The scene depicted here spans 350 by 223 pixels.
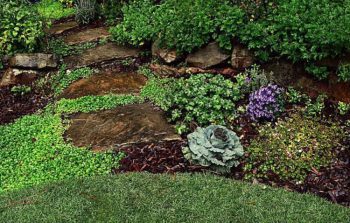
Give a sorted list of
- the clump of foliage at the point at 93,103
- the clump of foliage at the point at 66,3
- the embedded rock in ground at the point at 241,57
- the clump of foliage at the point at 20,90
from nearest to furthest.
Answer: the clump of foliage at the point at 93,103
the embedded rock in ground at the point at 241,57
the clump of foliage at the point at 20,90
the clump of foliage at the point at 66,3

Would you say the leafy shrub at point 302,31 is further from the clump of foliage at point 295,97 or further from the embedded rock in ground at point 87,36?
the embedded rock in ground at point 87,36

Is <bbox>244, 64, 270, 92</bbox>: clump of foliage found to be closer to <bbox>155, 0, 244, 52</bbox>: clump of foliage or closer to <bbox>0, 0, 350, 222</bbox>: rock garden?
<bbox>0, 0, 350, 222</bbox>: rock garden

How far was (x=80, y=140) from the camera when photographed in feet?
17.2

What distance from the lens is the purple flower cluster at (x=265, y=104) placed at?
17.5 ft

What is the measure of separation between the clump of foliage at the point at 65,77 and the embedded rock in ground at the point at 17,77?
1.13 feet

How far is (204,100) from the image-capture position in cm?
548

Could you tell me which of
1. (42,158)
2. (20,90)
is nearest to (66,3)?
(20,90)

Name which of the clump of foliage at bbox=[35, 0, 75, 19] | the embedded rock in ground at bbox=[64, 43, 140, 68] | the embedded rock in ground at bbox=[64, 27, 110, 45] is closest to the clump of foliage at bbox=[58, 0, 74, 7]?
the clump of foliage at bbox=[35, 0, 75, 19]

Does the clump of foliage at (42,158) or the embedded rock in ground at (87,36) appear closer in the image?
the clump of foliage at (42,158)

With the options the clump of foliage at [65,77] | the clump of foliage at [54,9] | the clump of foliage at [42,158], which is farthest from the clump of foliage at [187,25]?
the clump of foliage at [54,9]

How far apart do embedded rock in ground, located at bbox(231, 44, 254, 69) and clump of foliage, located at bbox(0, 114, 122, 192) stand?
2.16 metres

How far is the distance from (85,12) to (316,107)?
201 inches

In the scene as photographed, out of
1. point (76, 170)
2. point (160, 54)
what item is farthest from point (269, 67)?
point (76, 170)

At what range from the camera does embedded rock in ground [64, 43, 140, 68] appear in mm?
7266
